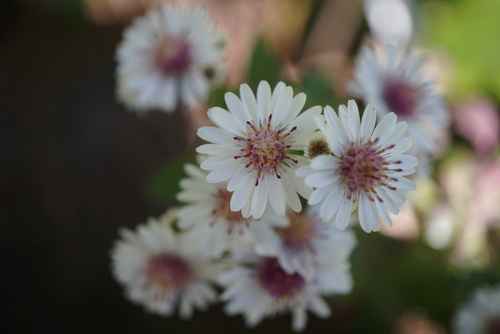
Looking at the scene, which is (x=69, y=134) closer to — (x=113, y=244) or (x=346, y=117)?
(x=113, y=244)

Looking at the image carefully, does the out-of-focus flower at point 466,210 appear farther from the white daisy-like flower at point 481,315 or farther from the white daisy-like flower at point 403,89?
the white daisy-like flower at point 403,89

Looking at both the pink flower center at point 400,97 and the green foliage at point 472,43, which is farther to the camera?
the green foliage at point 472,43

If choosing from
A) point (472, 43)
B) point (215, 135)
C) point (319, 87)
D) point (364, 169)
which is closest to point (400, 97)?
point (319, 87)

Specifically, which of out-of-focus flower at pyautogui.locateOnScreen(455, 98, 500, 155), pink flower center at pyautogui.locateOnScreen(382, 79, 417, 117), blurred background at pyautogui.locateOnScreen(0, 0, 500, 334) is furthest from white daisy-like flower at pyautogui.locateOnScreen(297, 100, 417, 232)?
out-of-focus flower at pyautogui.locateOnScreen(455, 98, 500, 155)

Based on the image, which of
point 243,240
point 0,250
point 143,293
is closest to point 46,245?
point 0,250

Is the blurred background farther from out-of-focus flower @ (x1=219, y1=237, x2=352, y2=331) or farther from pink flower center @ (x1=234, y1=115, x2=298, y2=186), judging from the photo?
pink flower center @ (x1=234, y1=115, x2=298, y2=186)

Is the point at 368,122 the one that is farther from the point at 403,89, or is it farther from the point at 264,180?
the point at 403,89

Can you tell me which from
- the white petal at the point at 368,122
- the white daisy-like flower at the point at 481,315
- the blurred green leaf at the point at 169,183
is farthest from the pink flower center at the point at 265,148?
the white daisy-like flower at the point at 481,315
